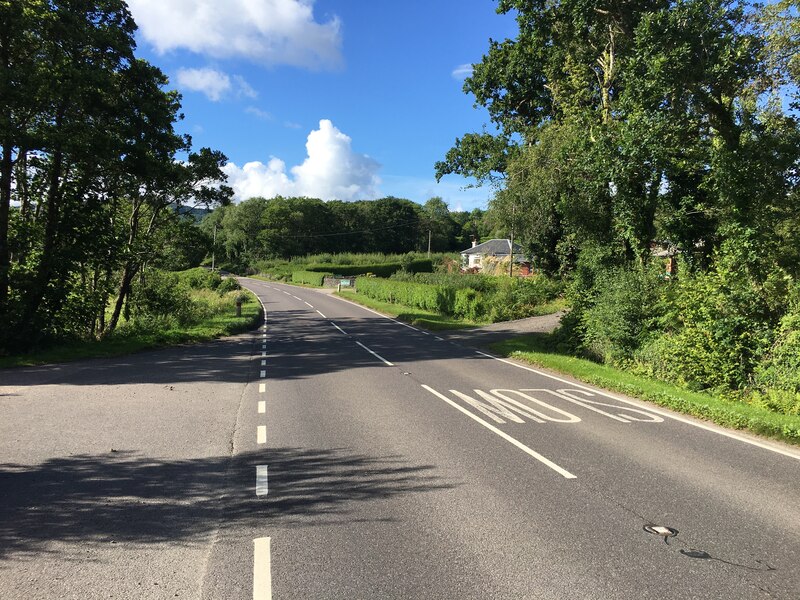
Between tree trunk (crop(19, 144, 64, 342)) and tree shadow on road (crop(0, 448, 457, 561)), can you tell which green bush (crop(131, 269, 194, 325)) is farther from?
tree shadow on road (crop(0, 448, 457, 561))

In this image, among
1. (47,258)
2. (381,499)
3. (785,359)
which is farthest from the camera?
(47,258)

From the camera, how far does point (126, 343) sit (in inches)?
701

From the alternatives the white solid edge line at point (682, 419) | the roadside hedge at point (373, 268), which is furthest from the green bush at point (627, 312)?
the roadside hedge at point (373, 268)

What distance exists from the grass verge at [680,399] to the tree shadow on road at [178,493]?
5608mm

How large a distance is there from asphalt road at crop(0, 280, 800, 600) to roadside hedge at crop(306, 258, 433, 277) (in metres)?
80.4

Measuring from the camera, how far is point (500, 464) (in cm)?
625

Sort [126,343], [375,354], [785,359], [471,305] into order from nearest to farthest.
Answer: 1. [785,359]
2. [375,354]
3. [126,343]
4. [471,305]

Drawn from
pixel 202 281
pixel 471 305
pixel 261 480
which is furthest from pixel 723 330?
pixel 202 281

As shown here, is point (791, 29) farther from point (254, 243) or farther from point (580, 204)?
point (254, 243)

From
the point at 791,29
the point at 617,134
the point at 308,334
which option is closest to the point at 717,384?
the point at 617,134

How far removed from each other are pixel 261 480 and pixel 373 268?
88578 mm

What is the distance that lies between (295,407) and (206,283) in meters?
48.8

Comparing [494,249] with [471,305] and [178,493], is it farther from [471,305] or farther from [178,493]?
[178,493]

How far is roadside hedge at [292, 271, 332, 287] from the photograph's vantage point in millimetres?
79562
